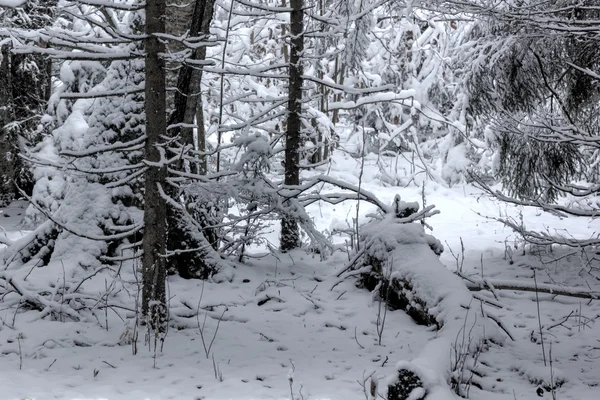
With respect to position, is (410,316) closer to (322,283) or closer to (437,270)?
(437,270)

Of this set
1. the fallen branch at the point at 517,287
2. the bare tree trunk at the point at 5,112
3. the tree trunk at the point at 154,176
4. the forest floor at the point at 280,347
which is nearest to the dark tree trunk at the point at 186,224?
the forest floor at the point at 280,347

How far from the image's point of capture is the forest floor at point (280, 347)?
374 centimetres

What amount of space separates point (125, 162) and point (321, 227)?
5934 millimetres

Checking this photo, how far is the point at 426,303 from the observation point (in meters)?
5.03

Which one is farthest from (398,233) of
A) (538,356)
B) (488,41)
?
(488,41)

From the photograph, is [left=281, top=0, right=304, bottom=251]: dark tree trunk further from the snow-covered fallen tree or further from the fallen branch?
the fallen branch

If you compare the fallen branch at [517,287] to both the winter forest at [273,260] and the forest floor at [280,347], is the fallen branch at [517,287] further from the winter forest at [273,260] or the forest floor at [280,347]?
the forest floor at [280,347]

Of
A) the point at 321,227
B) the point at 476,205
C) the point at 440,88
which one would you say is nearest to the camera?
the point at 321,227

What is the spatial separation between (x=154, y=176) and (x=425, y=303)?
9.20 ft

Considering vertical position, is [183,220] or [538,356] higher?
[183,220]

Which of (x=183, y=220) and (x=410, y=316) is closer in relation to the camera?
(x=410, y=316)

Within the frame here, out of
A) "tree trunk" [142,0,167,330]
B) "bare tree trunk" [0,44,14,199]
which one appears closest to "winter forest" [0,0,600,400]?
"tree trunk" [142,0,167,330]

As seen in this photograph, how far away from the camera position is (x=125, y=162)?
21.3 ft

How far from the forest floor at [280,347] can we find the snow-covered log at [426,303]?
0.14 metres
